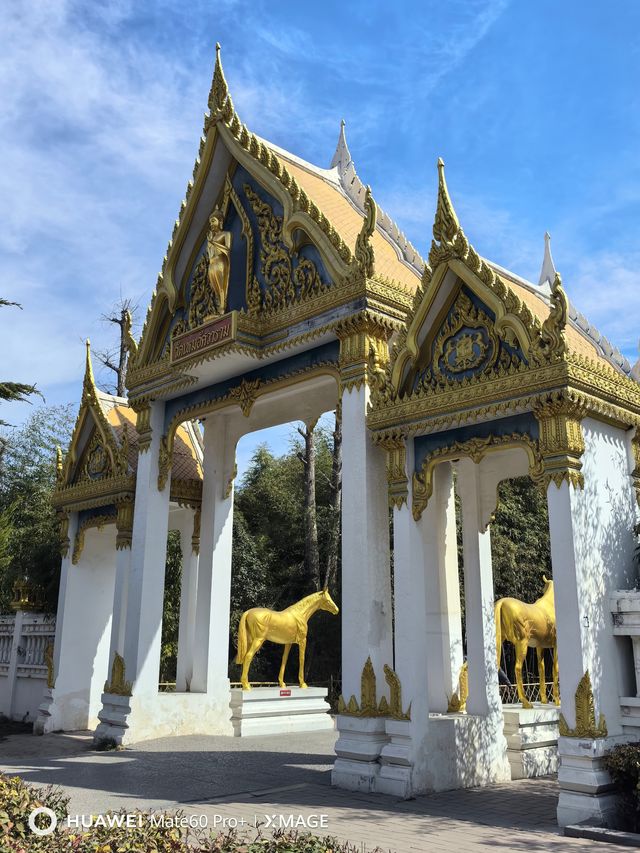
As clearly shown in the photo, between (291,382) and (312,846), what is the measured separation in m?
7.41

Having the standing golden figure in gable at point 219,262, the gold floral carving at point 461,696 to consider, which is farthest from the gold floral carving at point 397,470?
the standing golden figure in gable at point 219,262

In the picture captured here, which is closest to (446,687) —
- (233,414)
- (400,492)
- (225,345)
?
(400,492)

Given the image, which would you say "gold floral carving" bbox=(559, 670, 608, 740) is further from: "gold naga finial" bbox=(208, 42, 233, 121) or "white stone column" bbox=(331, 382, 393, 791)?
"gold naga finial" bbox=(208, 42, 233, 121)

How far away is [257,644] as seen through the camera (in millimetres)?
14039

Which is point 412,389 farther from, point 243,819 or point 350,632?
point 243,819

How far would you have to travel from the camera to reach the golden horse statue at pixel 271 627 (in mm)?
13984

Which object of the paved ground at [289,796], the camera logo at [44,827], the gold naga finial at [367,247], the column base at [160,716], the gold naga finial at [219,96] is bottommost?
the paved ground at [289,796]

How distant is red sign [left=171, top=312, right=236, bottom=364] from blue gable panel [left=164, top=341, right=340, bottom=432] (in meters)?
0.81

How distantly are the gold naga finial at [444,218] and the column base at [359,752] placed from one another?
5502mm

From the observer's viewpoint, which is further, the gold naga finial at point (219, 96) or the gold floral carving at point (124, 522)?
the gold floral carving at point (124, 522)

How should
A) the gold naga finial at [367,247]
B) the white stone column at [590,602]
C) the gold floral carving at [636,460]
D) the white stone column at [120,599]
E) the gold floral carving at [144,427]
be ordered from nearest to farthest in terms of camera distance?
the white stone column at [590,602], the gold floral carving at [636,460], the gold naga finial at [367,247], the white stone column at [120,599], the gold floral carving at [144,427]

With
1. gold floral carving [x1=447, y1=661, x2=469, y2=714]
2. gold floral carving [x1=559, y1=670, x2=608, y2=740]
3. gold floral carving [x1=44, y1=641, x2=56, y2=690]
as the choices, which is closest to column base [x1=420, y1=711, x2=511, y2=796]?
gold floral carving [x1=447, y1=661, x2=469, y2=714]

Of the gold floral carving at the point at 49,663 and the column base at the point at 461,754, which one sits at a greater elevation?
the gold floral carving at the point at 49,663

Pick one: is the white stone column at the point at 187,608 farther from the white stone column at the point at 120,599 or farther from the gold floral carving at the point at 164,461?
the gold floral carving at the point at 164,461
